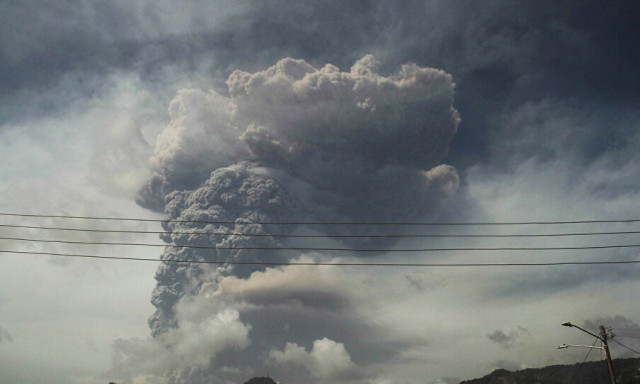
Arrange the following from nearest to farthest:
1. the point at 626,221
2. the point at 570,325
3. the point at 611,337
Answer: the point at 626,221 → the point at 570,325 → the point at 611,337

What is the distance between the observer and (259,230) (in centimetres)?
19312

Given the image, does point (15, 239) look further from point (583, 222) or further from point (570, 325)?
point (570, 325)

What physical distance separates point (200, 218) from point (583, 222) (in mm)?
181985

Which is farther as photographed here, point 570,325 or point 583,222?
point 570,325

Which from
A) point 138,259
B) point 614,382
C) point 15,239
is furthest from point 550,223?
point 15,239

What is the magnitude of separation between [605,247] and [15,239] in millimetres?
33414

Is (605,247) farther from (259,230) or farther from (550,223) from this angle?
(259,230)

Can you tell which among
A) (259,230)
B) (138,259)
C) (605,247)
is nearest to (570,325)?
(605,247)

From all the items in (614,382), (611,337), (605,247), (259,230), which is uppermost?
(259,230)

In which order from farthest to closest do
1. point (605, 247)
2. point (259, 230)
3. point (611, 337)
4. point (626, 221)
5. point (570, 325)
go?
point (259, 230), point (611, 337), point (570, 325), point (626, 221), point (605, 247)

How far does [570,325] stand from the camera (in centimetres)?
3105

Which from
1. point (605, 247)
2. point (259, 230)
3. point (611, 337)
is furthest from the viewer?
point (259, 230)

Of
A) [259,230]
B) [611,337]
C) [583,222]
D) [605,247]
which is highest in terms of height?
[259,230]

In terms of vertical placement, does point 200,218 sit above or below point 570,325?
above
